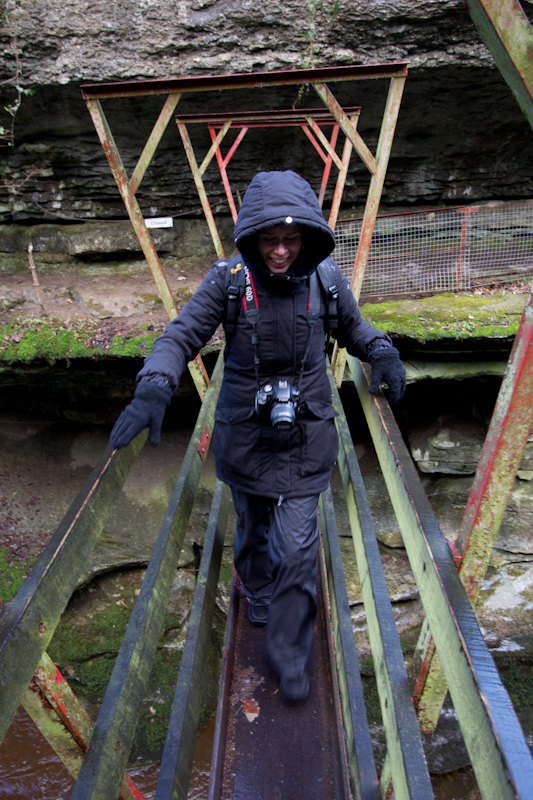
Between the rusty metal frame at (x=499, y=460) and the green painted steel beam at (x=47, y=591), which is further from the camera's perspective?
the rusty metal frame at (x=499, y=460)

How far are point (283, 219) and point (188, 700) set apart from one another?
5.18 feet

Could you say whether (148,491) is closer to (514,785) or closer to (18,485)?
(18,485)

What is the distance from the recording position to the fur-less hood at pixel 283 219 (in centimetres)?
173

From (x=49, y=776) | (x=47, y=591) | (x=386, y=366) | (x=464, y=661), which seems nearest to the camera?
(x=464, y=661)

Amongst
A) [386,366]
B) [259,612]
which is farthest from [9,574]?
[386,366]

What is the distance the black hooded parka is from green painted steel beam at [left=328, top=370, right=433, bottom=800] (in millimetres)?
297

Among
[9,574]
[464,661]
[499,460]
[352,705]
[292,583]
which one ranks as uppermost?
[9,574]

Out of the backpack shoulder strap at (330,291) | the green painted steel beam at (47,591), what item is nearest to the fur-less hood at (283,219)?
the backpack shoulder strap at (330,291)

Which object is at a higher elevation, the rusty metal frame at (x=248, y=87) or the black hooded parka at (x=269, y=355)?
the rusty metal frame at (x=248, y=87)

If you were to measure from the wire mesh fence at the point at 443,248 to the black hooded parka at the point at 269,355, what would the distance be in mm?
5073

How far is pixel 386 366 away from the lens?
6.87 ft

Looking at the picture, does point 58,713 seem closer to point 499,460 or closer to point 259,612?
point 259,612

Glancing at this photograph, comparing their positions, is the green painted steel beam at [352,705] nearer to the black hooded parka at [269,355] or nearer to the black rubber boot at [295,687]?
the black rubber boot at [295,687]

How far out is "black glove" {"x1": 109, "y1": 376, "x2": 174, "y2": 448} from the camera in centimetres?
162
